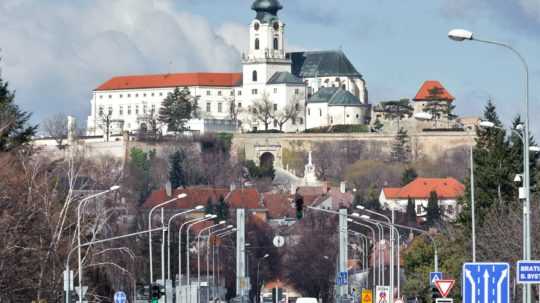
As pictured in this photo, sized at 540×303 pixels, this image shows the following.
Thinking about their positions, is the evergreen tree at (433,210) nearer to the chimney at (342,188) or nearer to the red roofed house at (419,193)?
the red roofed house at (419,193)

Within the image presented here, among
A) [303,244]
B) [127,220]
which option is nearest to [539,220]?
[127,220]

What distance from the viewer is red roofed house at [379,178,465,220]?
16550 cm

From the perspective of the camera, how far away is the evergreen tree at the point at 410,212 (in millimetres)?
149675

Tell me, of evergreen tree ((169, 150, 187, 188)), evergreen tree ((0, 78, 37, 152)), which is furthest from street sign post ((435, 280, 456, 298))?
evergreen tree ((169, 150, 187, 188))

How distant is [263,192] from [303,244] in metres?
55.5

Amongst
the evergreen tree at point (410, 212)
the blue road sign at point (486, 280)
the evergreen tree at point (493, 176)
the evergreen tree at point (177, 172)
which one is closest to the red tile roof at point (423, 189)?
the evergreen tree at point (410, 212)

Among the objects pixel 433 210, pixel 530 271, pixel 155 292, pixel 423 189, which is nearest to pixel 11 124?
pixel 155 292

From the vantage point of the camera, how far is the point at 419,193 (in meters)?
179

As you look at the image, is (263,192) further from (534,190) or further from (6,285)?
(6,285)

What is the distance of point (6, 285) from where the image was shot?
42719mm

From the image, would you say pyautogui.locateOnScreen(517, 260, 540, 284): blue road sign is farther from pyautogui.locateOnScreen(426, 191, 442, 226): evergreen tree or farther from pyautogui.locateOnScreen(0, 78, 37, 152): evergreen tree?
pyautogui.locateOnScreen(426, 191, 442, 226): evergreen tree

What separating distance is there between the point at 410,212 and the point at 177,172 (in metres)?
39.3

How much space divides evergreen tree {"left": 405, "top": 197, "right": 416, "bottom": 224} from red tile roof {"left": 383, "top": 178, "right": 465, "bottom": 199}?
2326 millimetres

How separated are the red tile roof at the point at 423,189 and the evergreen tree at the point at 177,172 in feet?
66.9
